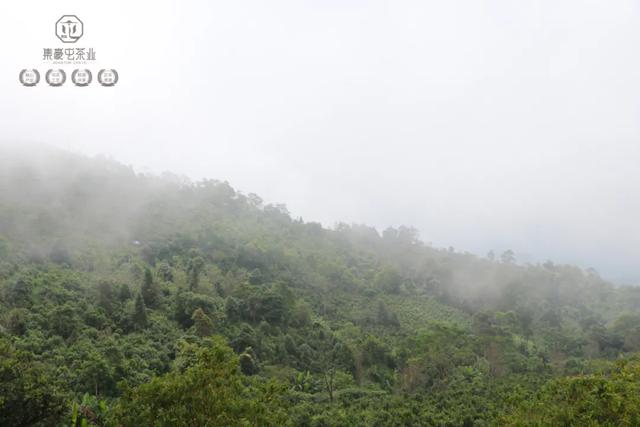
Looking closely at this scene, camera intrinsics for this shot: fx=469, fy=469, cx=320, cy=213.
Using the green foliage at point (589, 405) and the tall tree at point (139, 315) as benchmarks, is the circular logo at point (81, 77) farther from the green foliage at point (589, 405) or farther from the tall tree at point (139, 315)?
the green foliage at point (589, 405)

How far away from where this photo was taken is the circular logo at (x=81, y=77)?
864 inches

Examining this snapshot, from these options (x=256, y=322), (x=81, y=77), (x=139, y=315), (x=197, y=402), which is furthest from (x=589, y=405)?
(x=256, y=322)

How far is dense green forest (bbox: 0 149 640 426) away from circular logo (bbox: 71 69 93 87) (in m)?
11.9

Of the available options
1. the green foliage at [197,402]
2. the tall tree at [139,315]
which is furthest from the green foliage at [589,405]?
the tall tree at [139,315]

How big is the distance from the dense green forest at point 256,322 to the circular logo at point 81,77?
11852mm

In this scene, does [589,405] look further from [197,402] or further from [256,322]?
[256,322]

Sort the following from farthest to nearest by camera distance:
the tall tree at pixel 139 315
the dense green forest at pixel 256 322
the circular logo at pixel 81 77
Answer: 1. the tall tree at pixel 139 315
2. the circular logo at pixel 81 77
3. the dense green forest at pixel 256 322

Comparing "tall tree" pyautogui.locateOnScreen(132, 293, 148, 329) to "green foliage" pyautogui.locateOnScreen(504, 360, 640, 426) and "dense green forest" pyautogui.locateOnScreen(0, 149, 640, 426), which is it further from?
"green foliage" pyautogui.locateOnScreen(504, 360, 640, 426)

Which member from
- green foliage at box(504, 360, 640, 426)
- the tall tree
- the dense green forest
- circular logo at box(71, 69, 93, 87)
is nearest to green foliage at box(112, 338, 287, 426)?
the dense green forest

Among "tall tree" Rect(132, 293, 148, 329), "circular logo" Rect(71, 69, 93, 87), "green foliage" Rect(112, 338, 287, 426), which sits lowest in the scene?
"tall tree" Rect(132, 293, 148, 329)

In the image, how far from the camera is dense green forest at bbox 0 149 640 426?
49.4ft

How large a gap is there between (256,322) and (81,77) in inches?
994

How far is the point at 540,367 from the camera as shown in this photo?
35344mm

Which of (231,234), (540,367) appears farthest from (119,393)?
(231,234)
